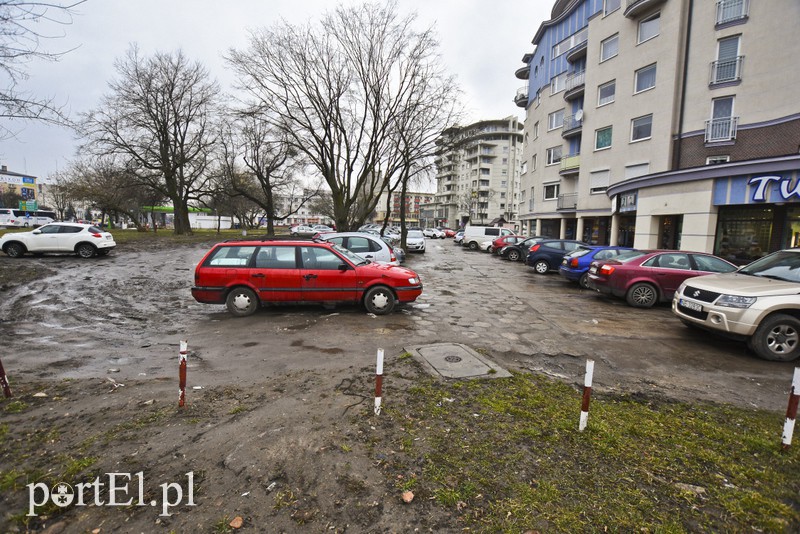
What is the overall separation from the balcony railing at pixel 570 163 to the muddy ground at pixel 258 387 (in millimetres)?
21628

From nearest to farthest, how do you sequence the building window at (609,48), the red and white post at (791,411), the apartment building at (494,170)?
1. the red and white post at (791,411)
2. the building window at (609,48)
3. the apartment building at (494,170)

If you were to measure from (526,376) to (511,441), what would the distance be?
175 centimetres

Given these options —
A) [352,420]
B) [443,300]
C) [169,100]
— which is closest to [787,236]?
[443,300]

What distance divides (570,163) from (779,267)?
82.3 ft

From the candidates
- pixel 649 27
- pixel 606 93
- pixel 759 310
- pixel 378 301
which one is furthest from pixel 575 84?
pixel 378 301

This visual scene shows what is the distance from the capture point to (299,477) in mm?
2787

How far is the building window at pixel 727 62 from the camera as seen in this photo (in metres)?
18.7

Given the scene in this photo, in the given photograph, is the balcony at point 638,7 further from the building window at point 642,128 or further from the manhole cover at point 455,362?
the manhole cover at point 455,362

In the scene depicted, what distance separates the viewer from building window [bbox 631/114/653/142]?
22.4m

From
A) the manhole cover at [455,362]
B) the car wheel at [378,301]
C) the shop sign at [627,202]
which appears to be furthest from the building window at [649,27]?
the manhole cover at [455,362]

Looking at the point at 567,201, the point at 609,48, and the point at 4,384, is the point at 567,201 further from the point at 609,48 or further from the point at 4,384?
the point at 4,384

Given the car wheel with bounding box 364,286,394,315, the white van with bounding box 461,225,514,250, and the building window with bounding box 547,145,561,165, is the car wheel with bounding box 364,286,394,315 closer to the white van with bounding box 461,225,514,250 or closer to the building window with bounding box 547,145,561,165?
the white van with bounding box 461,225,514,250

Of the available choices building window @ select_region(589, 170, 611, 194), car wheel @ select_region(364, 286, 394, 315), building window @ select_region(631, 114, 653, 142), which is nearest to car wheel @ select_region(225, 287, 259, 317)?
car wheel @ select_region(364, 286, 394, 315)

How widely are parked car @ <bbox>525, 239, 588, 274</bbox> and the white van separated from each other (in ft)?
49.3
